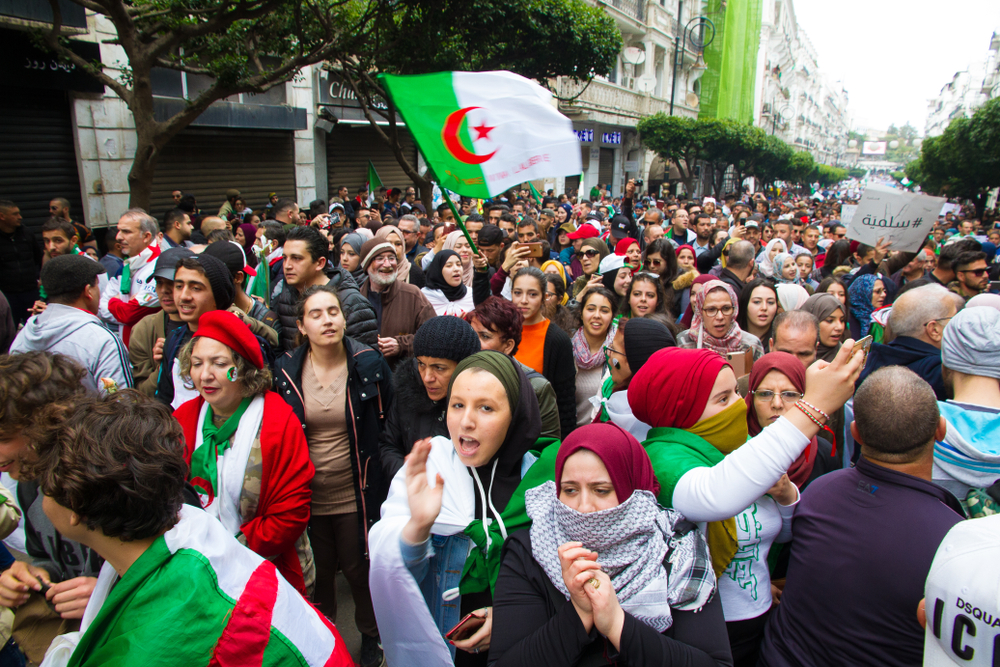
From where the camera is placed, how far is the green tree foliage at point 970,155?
63.6 feet

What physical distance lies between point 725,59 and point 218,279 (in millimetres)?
38109

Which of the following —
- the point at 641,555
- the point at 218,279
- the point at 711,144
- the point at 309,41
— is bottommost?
the point at 641,555

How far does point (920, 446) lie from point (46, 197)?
1185cm

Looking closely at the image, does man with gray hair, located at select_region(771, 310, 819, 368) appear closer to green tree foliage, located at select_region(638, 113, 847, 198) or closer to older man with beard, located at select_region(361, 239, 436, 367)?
older man with beard, located at select_region(361, 239, 436, 367)

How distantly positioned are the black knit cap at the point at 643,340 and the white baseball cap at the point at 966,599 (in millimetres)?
1820

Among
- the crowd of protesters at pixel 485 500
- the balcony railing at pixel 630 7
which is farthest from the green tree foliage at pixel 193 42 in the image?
the balcony railing at pixel 630 7

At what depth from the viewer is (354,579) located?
3068 mm

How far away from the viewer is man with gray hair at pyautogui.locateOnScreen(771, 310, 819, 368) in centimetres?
334

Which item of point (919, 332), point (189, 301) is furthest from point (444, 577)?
point (919, 332)

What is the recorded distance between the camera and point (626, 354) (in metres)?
3.27

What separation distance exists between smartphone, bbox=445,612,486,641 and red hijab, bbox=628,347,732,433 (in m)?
0.84

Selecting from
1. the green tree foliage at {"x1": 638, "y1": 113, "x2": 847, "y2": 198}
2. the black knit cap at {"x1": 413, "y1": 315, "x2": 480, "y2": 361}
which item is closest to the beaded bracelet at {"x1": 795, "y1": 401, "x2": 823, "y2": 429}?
the black knit cap at {"x1": 413, "y1": 315, "x2": 480, "y2": 361}

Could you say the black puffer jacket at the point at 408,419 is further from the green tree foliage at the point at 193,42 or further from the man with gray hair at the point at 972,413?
the green tree foliage at the point at 193,42

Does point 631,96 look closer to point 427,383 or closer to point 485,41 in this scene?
point 485,41
